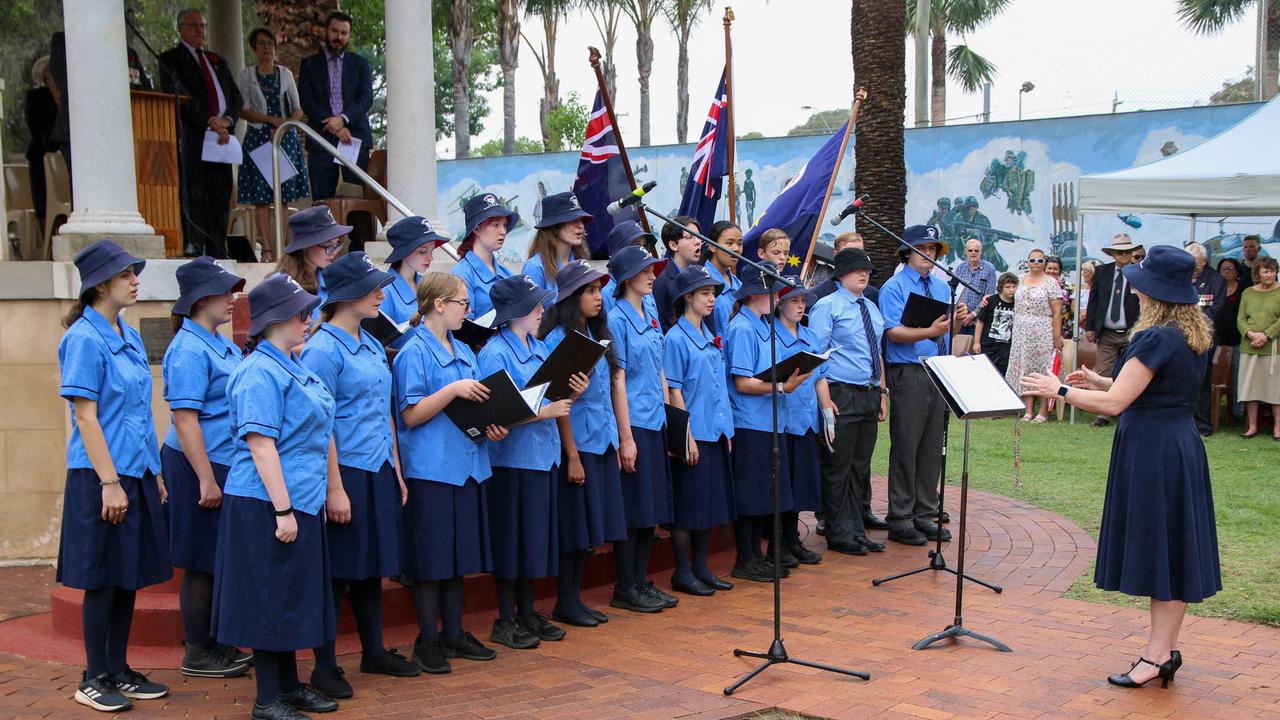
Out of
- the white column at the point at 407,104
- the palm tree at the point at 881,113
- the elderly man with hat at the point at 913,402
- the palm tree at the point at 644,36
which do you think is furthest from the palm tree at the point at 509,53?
the elderly man with hat at the point at 913,402

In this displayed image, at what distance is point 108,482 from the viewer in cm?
486

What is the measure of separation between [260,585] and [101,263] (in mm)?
1640

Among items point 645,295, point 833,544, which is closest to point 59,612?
point 645,295

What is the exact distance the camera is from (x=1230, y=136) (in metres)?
13.1

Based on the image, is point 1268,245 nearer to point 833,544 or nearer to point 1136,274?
point 833,544

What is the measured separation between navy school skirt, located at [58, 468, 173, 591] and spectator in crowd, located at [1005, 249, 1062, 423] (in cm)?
1147

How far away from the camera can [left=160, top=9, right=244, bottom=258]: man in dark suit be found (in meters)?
9.80

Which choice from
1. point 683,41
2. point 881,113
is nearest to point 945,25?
point 683,41

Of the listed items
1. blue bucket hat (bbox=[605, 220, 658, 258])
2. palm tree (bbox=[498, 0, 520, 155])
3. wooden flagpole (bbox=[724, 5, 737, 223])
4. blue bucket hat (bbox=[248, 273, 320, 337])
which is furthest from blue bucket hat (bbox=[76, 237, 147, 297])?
palm tree (bbox=[498, 0, 520, 155])

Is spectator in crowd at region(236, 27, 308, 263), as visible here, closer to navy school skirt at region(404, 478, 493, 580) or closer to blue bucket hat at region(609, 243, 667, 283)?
blue bucket hat at region(609, 243, 667, 283)

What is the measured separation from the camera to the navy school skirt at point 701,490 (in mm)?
7043

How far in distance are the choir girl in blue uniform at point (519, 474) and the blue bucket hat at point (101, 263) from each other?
5.78ft

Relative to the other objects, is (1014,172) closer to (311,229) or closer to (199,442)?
(311,229)

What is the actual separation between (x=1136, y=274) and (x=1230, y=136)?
915 cm
